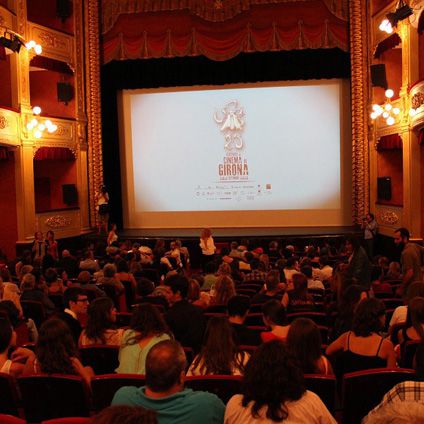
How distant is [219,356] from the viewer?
3779 mm

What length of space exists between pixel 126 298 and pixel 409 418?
7.46 meters

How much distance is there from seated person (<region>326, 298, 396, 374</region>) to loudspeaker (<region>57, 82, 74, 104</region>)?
13.5 meters

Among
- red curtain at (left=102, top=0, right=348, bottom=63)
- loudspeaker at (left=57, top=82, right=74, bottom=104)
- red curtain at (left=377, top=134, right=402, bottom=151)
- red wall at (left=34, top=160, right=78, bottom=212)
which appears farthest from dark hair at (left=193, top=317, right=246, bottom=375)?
red wall at (left=34, top=160, right=78, bottom=212)

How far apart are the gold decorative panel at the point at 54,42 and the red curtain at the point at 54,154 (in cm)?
223

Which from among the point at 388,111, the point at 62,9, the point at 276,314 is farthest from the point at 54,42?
the point at 276,314

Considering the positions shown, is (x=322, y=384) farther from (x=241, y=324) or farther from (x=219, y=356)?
(x=241, y=324)

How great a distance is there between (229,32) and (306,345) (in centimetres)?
1372

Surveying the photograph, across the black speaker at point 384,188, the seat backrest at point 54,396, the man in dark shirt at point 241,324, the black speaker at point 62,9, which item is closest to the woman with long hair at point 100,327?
the man in dark shirt at point 241,324

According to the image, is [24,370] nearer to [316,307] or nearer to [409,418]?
[409,418]

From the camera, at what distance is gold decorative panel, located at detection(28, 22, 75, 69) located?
15.5m

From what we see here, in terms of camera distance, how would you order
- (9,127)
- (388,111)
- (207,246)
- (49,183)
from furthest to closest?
(49,183)
(388,111)
(9,127)
(207,246)

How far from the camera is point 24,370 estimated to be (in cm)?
413

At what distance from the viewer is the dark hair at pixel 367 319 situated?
4.23 meters

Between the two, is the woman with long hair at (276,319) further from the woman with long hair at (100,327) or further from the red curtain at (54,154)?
the red curtain at (54,154)
